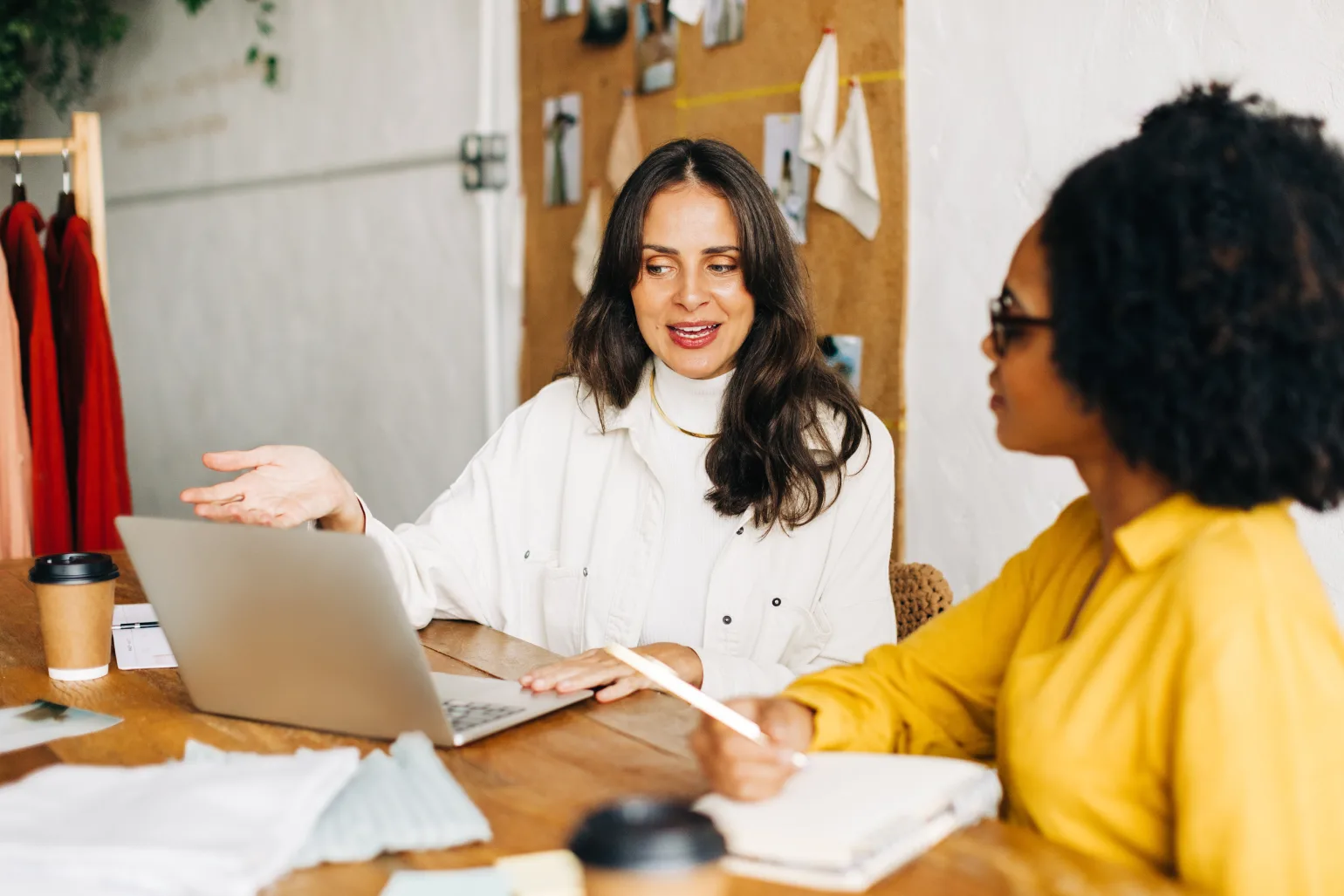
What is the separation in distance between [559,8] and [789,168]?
1.24 meters

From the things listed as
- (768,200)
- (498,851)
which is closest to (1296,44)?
(768,200)

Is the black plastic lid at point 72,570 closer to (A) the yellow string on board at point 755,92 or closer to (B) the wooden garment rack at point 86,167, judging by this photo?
(B) the wooden garment rack at point 86,167

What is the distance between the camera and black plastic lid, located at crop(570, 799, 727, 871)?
667 mm

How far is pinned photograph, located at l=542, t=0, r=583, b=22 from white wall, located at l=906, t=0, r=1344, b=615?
1.38 m

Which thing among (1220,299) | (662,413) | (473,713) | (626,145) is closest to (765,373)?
(662,413)

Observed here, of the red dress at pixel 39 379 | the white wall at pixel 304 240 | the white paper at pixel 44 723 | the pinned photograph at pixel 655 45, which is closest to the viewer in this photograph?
the white paper at pixel 44 723

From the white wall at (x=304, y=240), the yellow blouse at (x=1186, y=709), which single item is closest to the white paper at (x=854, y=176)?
the white wall at (x=304, y=240)

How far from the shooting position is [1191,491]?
1008 mm

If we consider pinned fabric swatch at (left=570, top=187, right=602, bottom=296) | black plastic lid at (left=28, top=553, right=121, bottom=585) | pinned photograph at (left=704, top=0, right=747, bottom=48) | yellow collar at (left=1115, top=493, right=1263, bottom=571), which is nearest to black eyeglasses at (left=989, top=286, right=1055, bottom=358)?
yellow collar at (left=1115, top=493, right=1263, bottom=571)

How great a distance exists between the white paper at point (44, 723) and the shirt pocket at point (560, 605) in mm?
865

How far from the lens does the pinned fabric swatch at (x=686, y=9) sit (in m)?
3.24

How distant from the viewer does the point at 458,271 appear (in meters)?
4.39

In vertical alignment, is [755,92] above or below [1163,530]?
above

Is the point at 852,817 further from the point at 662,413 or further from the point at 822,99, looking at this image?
the point at 822,99
